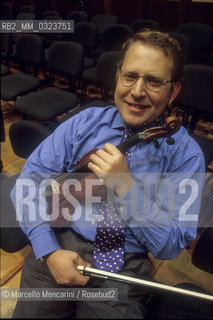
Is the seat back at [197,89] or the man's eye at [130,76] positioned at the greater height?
the man's eye at [130,76]

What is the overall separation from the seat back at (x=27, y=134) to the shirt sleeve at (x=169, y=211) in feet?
2.83

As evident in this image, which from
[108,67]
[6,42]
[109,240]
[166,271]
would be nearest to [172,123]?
[109,240]

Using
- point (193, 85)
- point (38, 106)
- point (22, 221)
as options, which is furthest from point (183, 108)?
point (22, 221)

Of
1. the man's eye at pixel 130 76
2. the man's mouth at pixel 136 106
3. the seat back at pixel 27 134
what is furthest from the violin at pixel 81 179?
the seat back at pixel 27 134

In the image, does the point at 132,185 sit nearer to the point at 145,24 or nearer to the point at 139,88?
the point at 139,88

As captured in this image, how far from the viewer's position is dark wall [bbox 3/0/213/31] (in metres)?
4.62

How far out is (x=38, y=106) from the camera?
2.69 meters

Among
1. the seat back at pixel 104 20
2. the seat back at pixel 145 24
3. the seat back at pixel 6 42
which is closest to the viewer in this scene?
the seat back at pixel 6 42

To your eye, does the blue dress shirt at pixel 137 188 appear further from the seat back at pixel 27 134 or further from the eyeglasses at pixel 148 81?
the seat back at pixel 27 134

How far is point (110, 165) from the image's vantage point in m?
0.90

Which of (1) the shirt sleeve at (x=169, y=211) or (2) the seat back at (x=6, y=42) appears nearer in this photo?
(1) the shirt sleeve at (x=169, y=211)

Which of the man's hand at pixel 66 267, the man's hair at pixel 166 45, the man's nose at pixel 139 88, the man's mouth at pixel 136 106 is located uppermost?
the man's hair at pixel 166 45

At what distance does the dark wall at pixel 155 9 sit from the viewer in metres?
4.62

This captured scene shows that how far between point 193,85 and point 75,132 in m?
1.29
